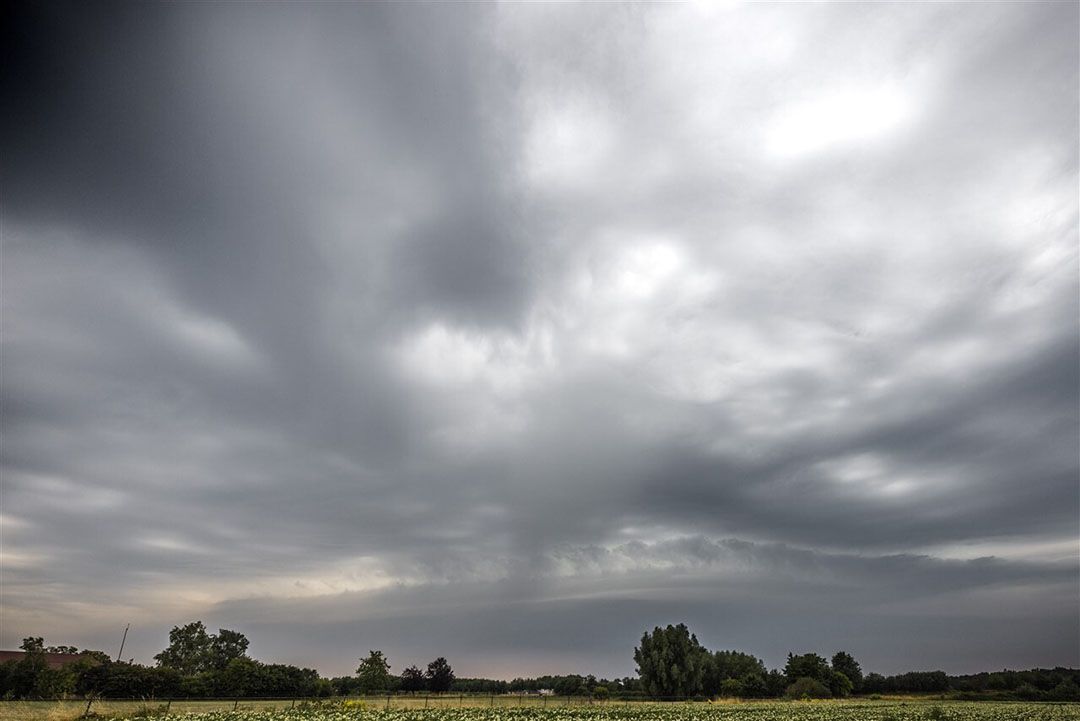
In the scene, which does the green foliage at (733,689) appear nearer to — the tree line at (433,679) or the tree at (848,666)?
the tree line at (433,679)

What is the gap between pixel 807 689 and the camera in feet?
402

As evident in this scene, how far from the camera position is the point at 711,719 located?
185ft

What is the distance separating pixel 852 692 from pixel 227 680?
135670 mm

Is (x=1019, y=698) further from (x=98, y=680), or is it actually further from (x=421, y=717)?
(x=98, y=680)

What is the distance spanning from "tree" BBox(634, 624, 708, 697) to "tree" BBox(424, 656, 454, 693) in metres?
38.4

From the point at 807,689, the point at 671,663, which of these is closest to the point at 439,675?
the point at 671,663

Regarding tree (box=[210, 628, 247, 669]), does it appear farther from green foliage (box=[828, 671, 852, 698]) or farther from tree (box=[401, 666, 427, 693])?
green foliage (box=[828, 671, 852, 698])

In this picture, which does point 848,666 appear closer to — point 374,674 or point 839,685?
point 839,685

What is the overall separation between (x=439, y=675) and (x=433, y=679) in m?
1.38

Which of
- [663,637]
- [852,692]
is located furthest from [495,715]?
[852,692]

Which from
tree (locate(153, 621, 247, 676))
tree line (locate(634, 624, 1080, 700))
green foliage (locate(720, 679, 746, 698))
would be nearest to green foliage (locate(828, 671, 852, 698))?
tree line (locate(634, 624, 1080, 700))

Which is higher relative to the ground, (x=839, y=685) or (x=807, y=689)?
(x=839, y=685)

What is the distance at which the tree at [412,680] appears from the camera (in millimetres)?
126562

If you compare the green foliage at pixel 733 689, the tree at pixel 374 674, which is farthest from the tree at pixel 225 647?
the green foliage at pixel 733 689
